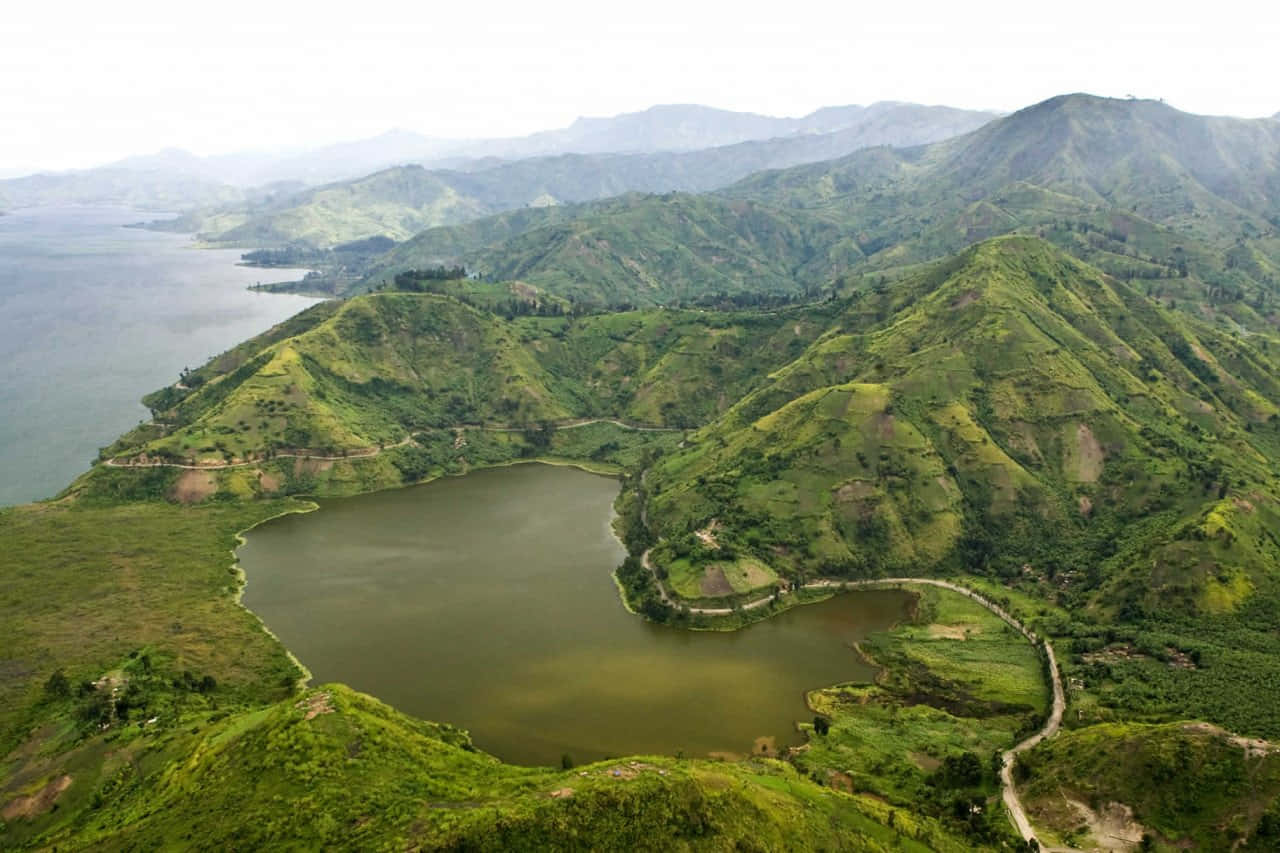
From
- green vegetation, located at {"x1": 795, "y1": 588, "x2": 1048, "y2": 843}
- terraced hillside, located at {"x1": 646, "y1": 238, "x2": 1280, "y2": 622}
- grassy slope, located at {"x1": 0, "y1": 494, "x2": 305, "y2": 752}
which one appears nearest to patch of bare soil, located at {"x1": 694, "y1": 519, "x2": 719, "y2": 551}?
terraced hillside, located at {"x1": 646, "y1": 238, "x2": 1280, "y2": 622}

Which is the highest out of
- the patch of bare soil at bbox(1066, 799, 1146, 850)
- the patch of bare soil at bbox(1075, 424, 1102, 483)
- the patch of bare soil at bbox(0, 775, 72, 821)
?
the patch of bare soil at bbox(1075, 424, 1102, 483)

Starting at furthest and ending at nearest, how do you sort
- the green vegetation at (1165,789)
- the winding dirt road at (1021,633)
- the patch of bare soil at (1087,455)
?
the patch of bare soil at (1087,455) → the winding dirt road at (1021,633) → the green vegetation at (1165,789)

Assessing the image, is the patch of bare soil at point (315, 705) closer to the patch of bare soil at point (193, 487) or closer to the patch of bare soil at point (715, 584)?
the patch of bare soil at point (715, 584)

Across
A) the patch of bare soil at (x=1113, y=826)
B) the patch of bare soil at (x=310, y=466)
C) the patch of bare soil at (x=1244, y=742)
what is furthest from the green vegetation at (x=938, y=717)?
the patch of bare soil at (x=310, y=466)

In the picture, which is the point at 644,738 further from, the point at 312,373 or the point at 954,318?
the point at 312,373

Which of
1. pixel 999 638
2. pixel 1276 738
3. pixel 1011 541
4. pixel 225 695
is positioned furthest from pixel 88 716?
pixel 1011 541

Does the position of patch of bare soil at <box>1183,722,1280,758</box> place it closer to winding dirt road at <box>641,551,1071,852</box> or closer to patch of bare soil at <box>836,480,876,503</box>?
winding dirt road at <box>641,551,1071,852</box>
